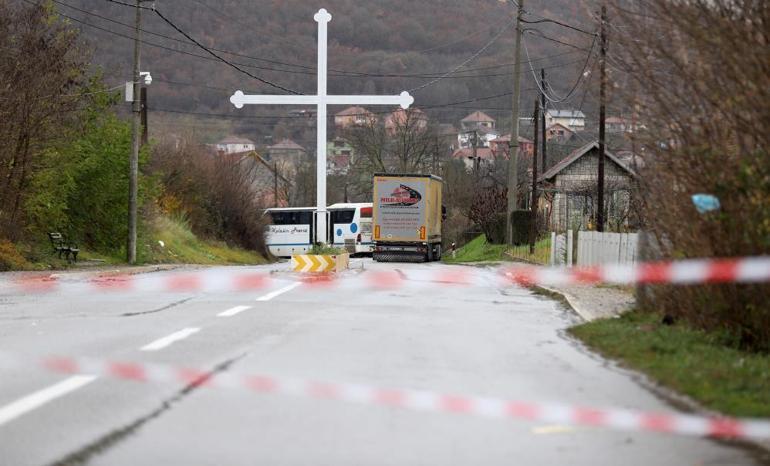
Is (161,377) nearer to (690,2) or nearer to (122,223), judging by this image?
(690,2)

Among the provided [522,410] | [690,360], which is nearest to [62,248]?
[690,360]

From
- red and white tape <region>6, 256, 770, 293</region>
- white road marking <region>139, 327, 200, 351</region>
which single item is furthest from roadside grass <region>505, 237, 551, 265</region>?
white road marking <region>139, 327, 200, 351</region>

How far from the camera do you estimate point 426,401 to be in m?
8.69

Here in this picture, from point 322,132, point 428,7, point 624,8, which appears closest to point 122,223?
point 322,132

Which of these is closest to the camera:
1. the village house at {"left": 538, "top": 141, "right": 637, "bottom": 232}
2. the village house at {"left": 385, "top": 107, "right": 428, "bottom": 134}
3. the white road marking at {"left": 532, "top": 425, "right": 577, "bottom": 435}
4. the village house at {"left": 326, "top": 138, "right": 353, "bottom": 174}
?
the white road marking at {"left": 532, "top": 425, "right": 577, "bottom": 435}

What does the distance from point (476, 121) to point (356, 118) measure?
1521cm

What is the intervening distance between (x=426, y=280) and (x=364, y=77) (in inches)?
2264

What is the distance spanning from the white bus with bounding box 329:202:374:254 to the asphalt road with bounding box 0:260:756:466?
6036 cm

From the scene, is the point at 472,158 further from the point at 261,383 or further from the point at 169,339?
the point at 261,383

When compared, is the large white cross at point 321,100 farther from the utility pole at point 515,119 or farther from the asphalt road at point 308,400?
the asphalt road at point 308,400

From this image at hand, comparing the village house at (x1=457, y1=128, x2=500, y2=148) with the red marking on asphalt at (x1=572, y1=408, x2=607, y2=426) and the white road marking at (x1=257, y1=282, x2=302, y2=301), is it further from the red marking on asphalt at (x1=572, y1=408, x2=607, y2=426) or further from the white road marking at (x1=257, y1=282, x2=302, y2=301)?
the red marking on asphalt at (x1=572, y1=408, x2=607, y2=426)

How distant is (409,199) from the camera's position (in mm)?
53562

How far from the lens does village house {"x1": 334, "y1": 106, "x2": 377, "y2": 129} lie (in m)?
88.3

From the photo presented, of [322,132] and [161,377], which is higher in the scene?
[322,132]
